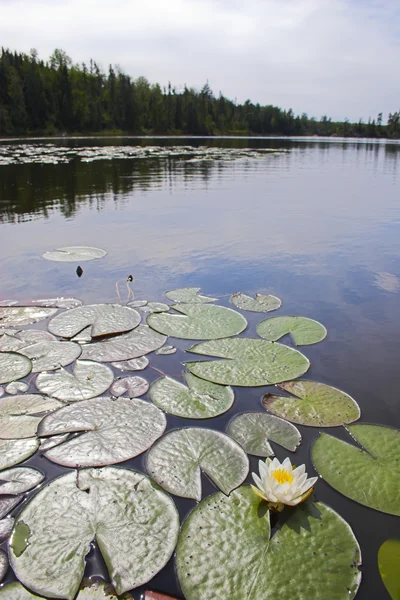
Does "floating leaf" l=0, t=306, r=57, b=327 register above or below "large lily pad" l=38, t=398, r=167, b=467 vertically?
above

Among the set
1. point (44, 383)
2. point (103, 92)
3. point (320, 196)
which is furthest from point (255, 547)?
point (103, 92)

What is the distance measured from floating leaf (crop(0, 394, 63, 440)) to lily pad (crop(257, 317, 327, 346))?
131cm

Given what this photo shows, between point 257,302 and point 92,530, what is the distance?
204 cm

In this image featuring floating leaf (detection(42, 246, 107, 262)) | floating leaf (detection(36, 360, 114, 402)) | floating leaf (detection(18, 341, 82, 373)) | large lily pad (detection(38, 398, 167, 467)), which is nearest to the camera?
large lily pad (detection(38, 398, 167, 467))

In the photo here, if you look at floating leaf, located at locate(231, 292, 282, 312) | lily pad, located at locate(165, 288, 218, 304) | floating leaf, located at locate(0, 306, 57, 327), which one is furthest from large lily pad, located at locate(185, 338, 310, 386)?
floating leaf, located at locate(0, 306, 57, 327)

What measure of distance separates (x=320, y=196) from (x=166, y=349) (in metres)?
6.80

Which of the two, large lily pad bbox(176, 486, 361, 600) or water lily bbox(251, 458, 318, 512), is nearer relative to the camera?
large lily pad bbox(176, 486, 361, 600)

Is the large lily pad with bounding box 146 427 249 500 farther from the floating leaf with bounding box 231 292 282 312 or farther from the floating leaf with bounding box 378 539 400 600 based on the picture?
the floating leaf with bounding box 231 292 282 312

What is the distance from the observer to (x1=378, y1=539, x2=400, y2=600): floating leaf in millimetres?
1055

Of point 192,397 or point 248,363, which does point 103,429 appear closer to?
point 192,397

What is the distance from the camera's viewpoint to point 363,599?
1.04 meters

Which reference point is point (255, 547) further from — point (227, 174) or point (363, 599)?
point (227, 174)

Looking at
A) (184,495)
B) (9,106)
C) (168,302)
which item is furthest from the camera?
(9,106)

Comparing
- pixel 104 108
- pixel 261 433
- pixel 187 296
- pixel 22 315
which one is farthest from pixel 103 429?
pixel 104 108
